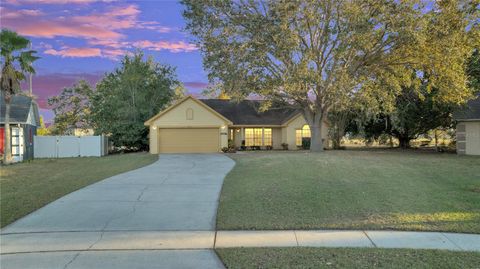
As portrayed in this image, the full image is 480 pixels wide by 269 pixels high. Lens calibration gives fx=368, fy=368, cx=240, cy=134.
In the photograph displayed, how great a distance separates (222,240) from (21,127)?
22750 millimetres

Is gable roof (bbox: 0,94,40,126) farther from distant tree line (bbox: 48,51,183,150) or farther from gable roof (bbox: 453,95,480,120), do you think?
gable roof (bbox: 453,95,480,120)

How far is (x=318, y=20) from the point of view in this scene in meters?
19.4

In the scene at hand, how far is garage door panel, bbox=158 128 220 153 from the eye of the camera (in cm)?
2742

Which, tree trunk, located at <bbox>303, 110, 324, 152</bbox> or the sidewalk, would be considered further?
tree trunk, located at <bbox>303, 110, 324, 152</bbox>

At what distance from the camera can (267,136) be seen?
31.7m

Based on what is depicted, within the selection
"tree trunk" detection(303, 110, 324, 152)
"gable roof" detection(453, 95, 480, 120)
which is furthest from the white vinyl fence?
"gable roof" detection(453, 95, 480, 120)

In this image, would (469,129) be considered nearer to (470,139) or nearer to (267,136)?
(470,139)

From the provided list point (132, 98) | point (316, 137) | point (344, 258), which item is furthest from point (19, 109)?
point (344, 258)

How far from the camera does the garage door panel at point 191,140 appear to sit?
27.4 meters

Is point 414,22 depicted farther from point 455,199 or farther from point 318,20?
point 455,199

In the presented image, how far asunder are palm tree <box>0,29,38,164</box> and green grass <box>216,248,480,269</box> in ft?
64.9

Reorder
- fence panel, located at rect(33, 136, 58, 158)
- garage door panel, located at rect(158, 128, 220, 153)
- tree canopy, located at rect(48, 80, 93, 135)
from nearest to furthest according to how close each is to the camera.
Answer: fence panel, located at rect(33, 136, 58, 158) < garage door panel, located at rect(158, 128, 220, 153) < tree canopy, located at rect(48, 80, 93, 135)

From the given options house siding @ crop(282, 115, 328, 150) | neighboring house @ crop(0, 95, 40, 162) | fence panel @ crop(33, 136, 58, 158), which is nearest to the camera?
neighboring house @ crop(0, 95, 40, 162)

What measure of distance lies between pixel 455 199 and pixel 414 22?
442 inches
